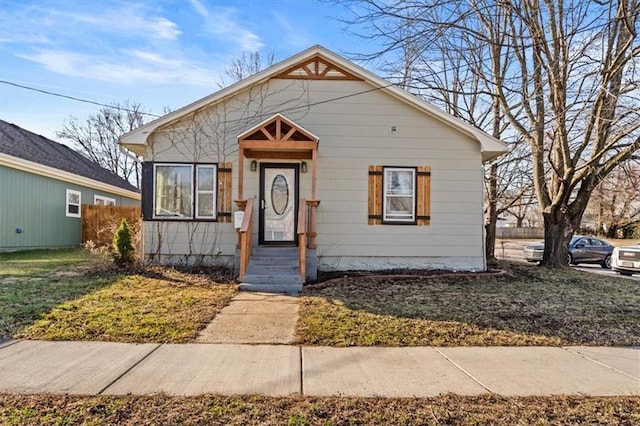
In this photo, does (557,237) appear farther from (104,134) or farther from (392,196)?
(104,134)

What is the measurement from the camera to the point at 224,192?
31.6 feet

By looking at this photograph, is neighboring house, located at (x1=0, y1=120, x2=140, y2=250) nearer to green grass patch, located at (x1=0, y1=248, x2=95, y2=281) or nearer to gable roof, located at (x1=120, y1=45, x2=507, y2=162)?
green grass patch, located at (x1=0, y1=248, x2=95, y2=281)

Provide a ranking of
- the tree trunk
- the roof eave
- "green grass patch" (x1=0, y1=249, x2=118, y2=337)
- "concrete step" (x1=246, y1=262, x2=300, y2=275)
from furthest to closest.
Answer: the roof eave, the tree trunk, "concrete step" (x1=246, y1=262, x2=300, y2=275), "green grass patch" (x1=0, y1=249, x2=118, y2=337)

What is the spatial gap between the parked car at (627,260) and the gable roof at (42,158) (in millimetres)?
19799

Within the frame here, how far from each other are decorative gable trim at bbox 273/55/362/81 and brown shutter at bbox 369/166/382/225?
7.44ft

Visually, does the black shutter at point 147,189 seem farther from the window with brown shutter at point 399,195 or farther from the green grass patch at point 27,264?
the window with brown shutter at point 399,195

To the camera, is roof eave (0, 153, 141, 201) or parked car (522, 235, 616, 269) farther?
parked car (522, 235, 616, 269)

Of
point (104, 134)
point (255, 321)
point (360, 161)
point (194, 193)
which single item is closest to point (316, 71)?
point (360, 161)

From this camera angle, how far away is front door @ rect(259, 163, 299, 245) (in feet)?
32.0

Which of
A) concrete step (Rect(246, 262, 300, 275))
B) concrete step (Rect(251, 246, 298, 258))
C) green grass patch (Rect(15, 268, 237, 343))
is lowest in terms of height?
green grass patch (Rect(15, 268, 237, 343))

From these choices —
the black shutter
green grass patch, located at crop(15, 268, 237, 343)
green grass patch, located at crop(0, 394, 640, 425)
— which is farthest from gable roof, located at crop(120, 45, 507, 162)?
green grass patch, located at crop(0, 394, 640, 425)

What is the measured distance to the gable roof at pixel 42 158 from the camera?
43.6 feet

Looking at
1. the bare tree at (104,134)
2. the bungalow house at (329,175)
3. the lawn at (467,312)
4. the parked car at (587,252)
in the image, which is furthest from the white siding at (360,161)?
the bare tree at (104,134)

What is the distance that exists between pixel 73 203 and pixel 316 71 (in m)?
12.2
